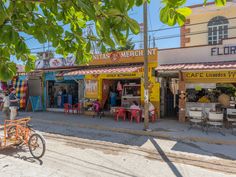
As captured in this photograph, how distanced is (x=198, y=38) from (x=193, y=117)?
36.3ft

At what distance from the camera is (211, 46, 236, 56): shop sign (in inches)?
471

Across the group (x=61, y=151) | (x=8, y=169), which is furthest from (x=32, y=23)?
(x=61, y=151)

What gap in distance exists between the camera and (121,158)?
21.7 ft

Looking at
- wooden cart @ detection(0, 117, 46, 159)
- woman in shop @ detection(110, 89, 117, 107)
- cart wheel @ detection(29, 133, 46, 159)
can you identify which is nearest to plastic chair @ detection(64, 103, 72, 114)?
woman in shop @ detection(110, 89, 117, 107)

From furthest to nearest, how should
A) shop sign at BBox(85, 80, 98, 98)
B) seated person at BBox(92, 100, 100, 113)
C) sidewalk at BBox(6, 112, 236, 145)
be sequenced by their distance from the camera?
shop sign at BBox(85, 80, 98, 98), seated person at BBox(92, 100, 100, 113), sidewalk at BBox(6, 112, 236, 145)

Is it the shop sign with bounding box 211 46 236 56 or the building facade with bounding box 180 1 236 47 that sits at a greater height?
the building facade with bounding box 180 1 236 47

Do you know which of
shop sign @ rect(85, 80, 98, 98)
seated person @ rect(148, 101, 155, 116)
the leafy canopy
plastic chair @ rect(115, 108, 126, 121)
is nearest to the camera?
the leafy canopy

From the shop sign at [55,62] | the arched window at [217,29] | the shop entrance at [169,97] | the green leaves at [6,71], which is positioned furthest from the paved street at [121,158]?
the arched window at [217,29]

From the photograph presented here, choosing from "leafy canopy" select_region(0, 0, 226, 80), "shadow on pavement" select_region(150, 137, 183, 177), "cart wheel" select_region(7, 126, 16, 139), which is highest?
"leafy canopy" select_region(0, 0, 226, 80)

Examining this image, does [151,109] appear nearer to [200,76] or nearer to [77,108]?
[200,76]

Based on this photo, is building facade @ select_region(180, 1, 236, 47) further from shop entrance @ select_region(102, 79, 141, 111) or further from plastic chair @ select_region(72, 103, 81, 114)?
plastic chair @ select_region(72, 103, 81, 114)

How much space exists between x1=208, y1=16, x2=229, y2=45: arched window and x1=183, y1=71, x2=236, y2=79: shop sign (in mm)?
7201

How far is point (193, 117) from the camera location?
34.9 ft

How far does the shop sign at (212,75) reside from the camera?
11.5 metres
